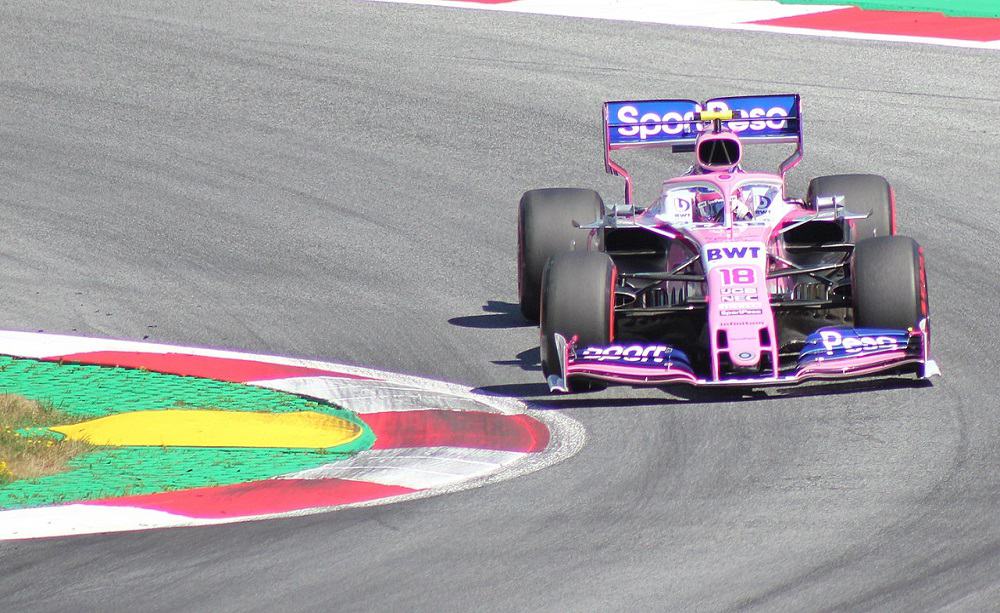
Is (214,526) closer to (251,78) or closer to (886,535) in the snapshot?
(886,535)

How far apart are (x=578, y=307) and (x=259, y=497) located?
2264 mm

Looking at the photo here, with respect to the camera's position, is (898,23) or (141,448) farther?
(898,23)

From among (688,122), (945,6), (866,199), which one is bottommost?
(866,199)

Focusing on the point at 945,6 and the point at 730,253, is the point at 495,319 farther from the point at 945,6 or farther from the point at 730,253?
the point at 945,6

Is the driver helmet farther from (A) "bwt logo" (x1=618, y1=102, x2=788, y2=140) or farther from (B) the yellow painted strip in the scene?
(B) the yellow painted strip

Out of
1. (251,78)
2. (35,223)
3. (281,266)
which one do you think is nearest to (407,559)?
(281,266)

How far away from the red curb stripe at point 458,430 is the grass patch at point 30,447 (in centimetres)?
139

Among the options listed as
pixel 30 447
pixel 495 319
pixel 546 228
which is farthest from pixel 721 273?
pixel 30 447

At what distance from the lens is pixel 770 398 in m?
7.95

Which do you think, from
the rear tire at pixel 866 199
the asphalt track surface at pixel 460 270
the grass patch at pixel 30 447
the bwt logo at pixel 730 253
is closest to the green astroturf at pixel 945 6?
the asphalt track surface at pixel 460 270

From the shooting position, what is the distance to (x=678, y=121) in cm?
1002

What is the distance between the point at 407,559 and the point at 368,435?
218cm

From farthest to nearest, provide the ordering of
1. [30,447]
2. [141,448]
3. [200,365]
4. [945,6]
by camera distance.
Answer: [945,6] → [200,365] → [141,448] → [30,447]

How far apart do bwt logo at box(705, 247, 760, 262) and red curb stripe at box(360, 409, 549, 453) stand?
4.20 ft
